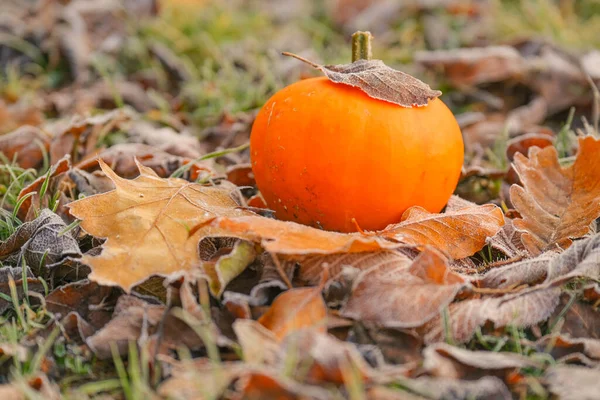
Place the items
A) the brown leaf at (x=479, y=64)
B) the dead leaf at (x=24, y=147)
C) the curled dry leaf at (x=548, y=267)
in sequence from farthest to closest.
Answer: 1. the brown leaf at (x=479, y=64)
2. the dead leaf at (x=24, y=147)
3. the curled dry leaf at (x=548, y=267)

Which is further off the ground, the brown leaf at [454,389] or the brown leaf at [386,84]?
the brown leaf at [386,84]

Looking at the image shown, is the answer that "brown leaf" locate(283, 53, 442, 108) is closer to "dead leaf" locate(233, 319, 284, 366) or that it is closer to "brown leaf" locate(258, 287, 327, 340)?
"brown leaf" locate(258, 287, 327, 340)

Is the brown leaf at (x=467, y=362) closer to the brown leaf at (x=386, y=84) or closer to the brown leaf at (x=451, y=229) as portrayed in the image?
the brown leaf at (x=451, y=229)

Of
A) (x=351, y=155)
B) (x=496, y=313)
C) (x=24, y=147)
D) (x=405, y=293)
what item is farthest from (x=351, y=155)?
(x=24, y=147)

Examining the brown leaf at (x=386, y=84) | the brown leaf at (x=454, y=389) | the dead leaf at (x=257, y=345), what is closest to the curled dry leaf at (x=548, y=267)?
the brown leaf at (x=454, y=389)

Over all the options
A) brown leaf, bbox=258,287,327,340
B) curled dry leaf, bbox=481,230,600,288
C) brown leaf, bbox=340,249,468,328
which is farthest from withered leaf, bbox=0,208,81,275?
curled dry leaf, bbox=481,230,600,288

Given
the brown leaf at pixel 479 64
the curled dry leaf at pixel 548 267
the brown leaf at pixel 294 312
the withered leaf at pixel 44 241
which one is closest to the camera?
the brown leaf at pixel 294 312

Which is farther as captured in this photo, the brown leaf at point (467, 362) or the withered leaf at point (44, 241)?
the withered leaf at point (44, 241)
